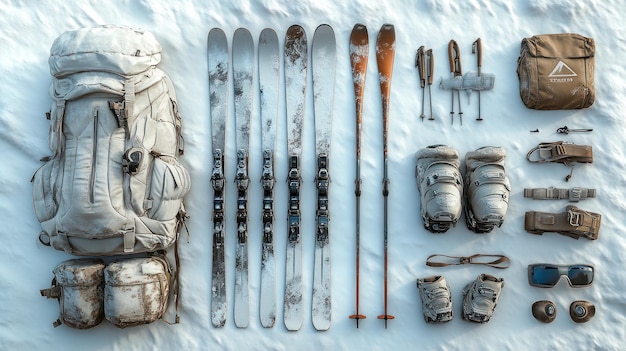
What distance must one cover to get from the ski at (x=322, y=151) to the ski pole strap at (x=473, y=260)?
674 mm

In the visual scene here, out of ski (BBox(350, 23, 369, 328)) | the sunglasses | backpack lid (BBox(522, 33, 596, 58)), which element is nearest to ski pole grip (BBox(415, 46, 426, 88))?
ski (BBox(350, 23, 369, 328))

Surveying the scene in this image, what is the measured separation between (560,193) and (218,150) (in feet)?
7.16

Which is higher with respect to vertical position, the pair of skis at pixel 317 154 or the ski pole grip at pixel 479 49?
the ski pole grip at pixel 479 49

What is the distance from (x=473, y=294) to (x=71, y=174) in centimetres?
248

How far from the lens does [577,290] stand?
10.6ft

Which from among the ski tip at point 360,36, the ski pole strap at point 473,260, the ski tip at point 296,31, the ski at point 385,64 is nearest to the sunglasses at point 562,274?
the ski pole strap at point 473,260

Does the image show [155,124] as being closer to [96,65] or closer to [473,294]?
[96,65]

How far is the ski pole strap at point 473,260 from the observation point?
10.6ft

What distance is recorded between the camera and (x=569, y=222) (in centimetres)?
313

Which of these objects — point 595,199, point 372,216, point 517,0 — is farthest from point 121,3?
point 595,199

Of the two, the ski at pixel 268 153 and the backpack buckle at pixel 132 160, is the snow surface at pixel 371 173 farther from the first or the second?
the backpack buckle at pixel 132 160

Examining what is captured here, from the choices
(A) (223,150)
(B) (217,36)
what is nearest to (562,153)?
(A) (223,150)

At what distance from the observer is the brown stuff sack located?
10.6ft

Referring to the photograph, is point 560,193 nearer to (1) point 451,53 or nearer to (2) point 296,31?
(1) point 451,53
